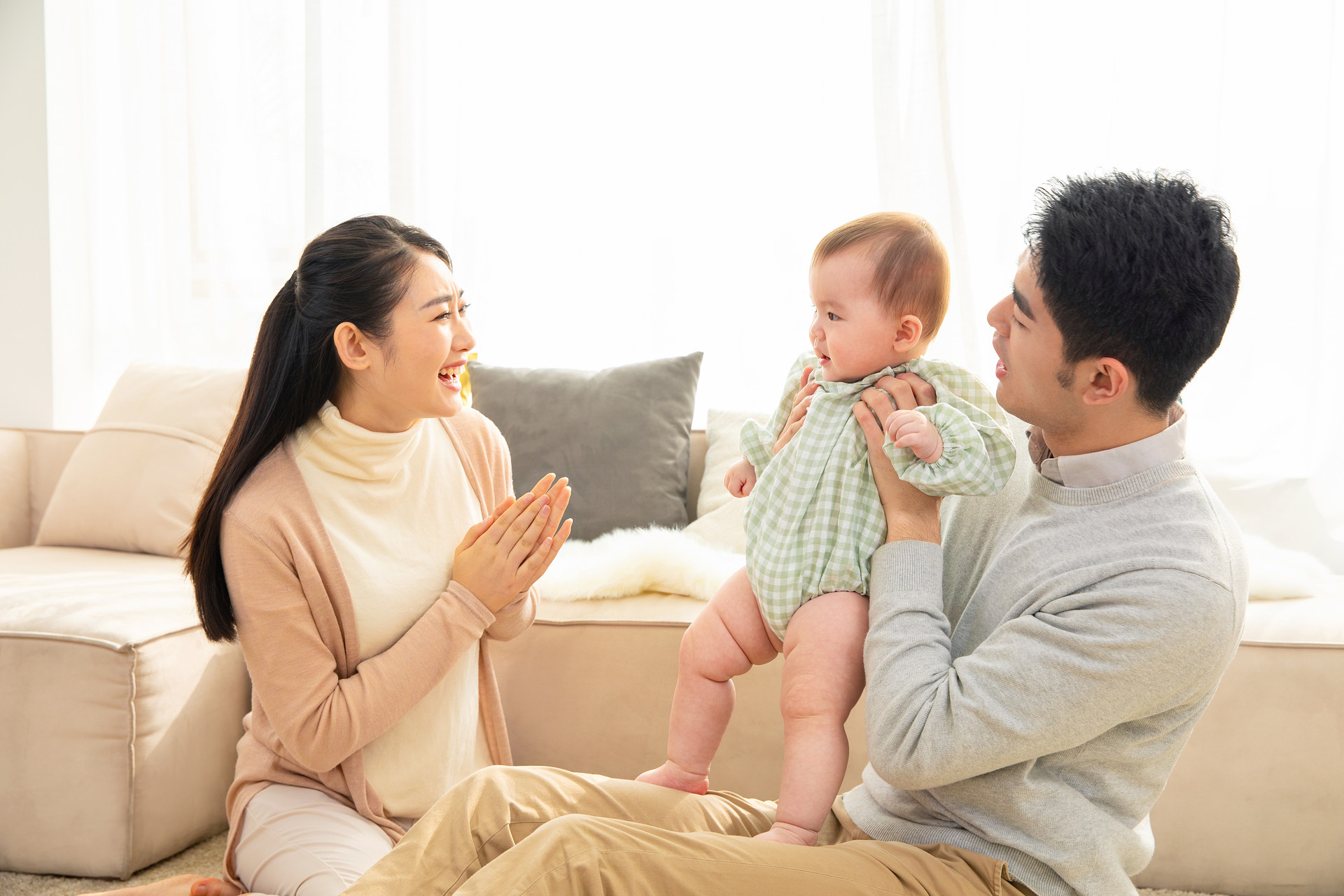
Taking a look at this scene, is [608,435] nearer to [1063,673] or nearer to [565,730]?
[565,730]

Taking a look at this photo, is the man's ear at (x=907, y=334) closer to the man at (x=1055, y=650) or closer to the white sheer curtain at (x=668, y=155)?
the man at (x=1055, y=650)

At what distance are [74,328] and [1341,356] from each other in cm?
428

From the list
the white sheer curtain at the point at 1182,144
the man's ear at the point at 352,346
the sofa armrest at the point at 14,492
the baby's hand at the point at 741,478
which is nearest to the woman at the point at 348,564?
the man's ear at the point at 352,346

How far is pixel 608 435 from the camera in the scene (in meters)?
2.59

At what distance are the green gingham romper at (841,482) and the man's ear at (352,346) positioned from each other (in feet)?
1.98

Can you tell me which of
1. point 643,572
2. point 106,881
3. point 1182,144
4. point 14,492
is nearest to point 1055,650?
point 643,572

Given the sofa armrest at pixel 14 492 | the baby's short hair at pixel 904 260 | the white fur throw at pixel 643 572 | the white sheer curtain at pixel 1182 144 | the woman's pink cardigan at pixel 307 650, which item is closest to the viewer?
the baby's short hair at pixel 904 260

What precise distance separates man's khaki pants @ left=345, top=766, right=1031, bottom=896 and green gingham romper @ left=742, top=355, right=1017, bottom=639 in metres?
0.31

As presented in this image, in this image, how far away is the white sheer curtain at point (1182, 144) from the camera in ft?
8.35

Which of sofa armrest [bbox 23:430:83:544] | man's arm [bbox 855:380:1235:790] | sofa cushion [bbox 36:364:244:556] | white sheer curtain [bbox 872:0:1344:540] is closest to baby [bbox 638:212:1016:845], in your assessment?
man's arm [bbox 855:380:1235:790]

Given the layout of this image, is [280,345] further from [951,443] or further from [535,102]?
[535,102]

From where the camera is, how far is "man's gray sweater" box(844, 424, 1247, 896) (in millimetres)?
924

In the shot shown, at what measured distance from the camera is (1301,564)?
2154mm

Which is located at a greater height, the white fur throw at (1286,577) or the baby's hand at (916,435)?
the baby's hand at (916,435)
